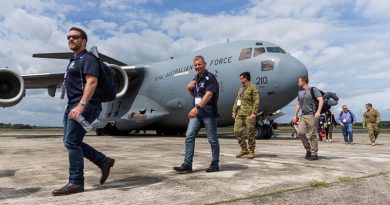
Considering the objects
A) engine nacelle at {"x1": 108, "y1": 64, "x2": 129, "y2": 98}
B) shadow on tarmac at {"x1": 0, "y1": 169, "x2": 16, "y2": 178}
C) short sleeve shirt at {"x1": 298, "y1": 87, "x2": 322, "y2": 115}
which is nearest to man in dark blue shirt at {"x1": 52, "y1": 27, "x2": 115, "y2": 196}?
shadow on tarmac at {"x1": 0, "y1": 169, "x2": 16, "y2": 178}

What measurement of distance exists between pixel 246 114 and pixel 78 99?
391 cm

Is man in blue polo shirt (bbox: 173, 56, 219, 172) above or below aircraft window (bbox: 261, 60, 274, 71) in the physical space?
below

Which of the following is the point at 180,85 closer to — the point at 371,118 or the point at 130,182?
the point at 371,118

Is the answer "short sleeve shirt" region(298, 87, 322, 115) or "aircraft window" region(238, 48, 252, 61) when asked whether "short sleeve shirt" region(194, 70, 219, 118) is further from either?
"aircraft window" region(238, 48, 252, 61)

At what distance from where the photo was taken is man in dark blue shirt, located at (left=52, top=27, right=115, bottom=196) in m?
4.01

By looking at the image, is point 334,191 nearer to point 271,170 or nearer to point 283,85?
point 271,170

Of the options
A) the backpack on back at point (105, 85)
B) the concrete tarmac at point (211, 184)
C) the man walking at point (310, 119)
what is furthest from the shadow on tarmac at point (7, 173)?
the man walking at point (310, 119)

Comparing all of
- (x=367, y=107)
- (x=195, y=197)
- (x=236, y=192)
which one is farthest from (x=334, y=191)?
(x=367, y=107)

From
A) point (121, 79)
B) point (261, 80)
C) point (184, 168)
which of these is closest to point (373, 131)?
point (261, 80)

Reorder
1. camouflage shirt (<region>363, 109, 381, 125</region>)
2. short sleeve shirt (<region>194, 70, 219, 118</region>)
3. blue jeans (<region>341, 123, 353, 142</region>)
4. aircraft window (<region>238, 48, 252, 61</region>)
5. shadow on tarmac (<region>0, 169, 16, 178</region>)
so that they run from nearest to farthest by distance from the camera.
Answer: shadow on tarmac (<region>0, 169, 16, 178</region>)
short sleeve shirt (<region>194, 70, 219, 118</region>)
aircraft window (<region>238, 48, 252, 61</region>)
camouflage shirt (<region>363, 109, 381, 125</region>)
blue jeans (<region>341, 123, 353, 142</region>)

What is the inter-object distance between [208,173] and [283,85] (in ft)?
26.6

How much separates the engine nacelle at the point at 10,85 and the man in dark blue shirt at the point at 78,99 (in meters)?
12.0

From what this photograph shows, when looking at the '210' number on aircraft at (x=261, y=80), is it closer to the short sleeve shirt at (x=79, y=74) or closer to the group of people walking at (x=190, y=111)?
the group of people walking at (x=190, y=111)

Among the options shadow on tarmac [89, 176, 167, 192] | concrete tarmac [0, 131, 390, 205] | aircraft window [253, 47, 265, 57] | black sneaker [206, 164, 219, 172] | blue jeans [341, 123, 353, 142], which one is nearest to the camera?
concrete tarmac [0, 131, 390, 205]
